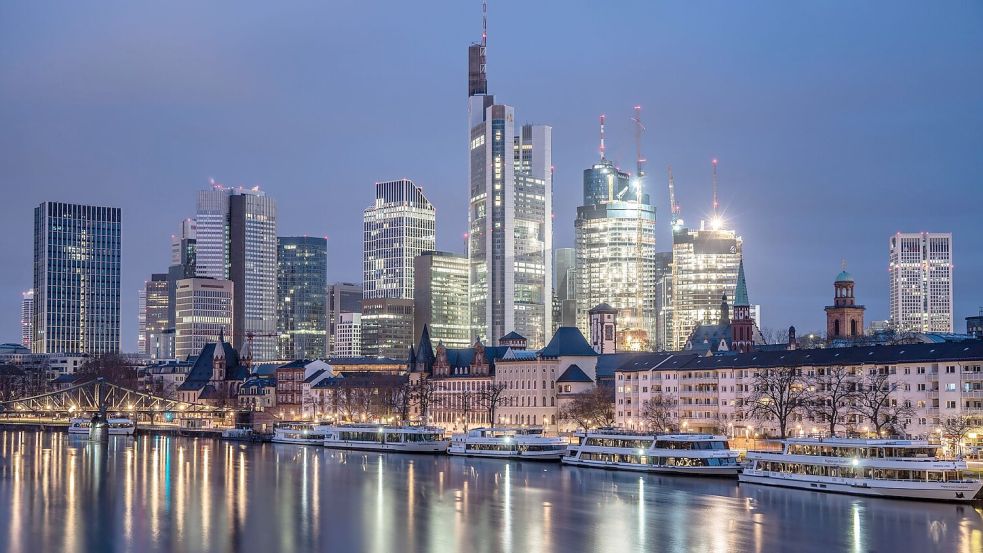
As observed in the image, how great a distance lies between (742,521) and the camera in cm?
9294

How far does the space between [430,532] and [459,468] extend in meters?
54.7

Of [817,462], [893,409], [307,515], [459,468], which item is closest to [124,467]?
[459,468]

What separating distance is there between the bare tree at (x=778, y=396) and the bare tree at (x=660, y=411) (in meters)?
12.1

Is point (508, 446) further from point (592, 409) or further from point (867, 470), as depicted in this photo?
point (867, 470)

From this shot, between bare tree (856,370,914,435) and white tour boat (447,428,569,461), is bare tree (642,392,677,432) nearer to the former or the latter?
white tour boat (447,428,569,461)

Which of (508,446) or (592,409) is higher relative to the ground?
(592,409)

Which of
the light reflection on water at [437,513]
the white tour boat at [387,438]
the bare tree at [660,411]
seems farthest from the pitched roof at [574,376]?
the light reflection on water at [437,513]

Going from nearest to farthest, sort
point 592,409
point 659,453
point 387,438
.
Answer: point 659,453 → point 387,438 → point 592,409

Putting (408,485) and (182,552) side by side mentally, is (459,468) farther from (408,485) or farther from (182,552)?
(182,552)

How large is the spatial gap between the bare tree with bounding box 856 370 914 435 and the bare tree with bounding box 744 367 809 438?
6.99 meters

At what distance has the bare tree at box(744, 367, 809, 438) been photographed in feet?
496

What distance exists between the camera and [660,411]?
17350 cm

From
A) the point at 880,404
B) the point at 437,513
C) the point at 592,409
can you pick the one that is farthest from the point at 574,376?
the point at 437,513

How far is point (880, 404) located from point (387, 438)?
69.0 meters
